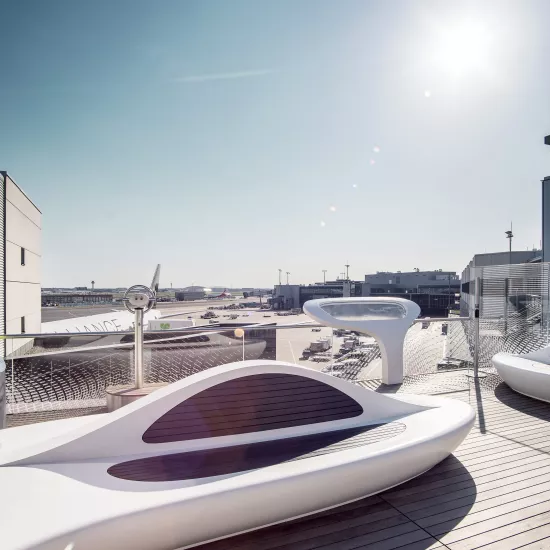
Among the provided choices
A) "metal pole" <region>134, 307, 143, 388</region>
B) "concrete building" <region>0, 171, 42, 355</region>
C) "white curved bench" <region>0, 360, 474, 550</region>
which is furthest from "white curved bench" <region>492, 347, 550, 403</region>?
"concrete building" <region>0, 171, 42, 355</region>

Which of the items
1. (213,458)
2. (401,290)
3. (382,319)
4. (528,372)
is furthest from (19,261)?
(401,290)

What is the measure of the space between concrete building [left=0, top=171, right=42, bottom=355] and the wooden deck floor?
1002 centimetres

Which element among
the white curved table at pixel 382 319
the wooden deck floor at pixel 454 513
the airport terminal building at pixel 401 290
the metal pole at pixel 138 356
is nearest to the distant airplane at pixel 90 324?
the metal pole at pixel 138 356

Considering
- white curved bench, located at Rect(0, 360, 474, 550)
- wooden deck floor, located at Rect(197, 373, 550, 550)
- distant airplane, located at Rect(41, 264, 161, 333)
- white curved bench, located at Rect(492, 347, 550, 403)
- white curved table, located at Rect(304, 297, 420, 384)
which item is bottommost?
distant airplane, located at Rect(41, 264, 161, 333)

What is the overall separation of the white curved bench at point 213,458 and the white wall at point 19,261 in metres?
9.73

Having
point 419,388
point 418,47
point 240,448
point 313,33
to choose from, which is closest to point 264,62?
point 313,33

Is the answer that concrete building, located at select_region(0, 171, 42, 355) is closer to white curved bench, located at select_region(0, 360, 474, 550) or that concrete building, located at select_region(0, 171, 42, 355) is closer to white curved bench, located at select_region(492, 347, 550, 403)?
white curved bench, located at select_region(0, 360, 474, 550)

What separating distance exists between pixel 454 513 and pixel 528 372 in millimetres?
3791

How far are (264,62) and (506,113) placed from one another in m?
5.99

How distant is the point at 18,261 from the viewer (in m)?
12.2

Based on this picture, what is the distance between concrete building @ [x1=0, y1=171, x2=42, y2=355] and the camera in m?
10.8

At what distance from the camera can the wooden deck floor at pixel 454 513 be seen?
8.03 feet

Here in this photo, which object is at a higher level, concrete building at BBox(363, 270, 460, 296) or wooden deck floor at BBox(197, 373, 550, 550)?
concrete building at BBox(363, 270, 460, 296)

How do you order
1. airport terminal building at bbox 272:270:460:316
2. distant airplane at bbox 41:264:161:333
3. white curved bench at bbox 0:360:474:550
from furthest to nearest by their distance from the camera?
airport terminal building at bbox 272:270:460:316, distant airplane at bbox 41:264:161:333, white curved bench at bbox 0:360:474:550
